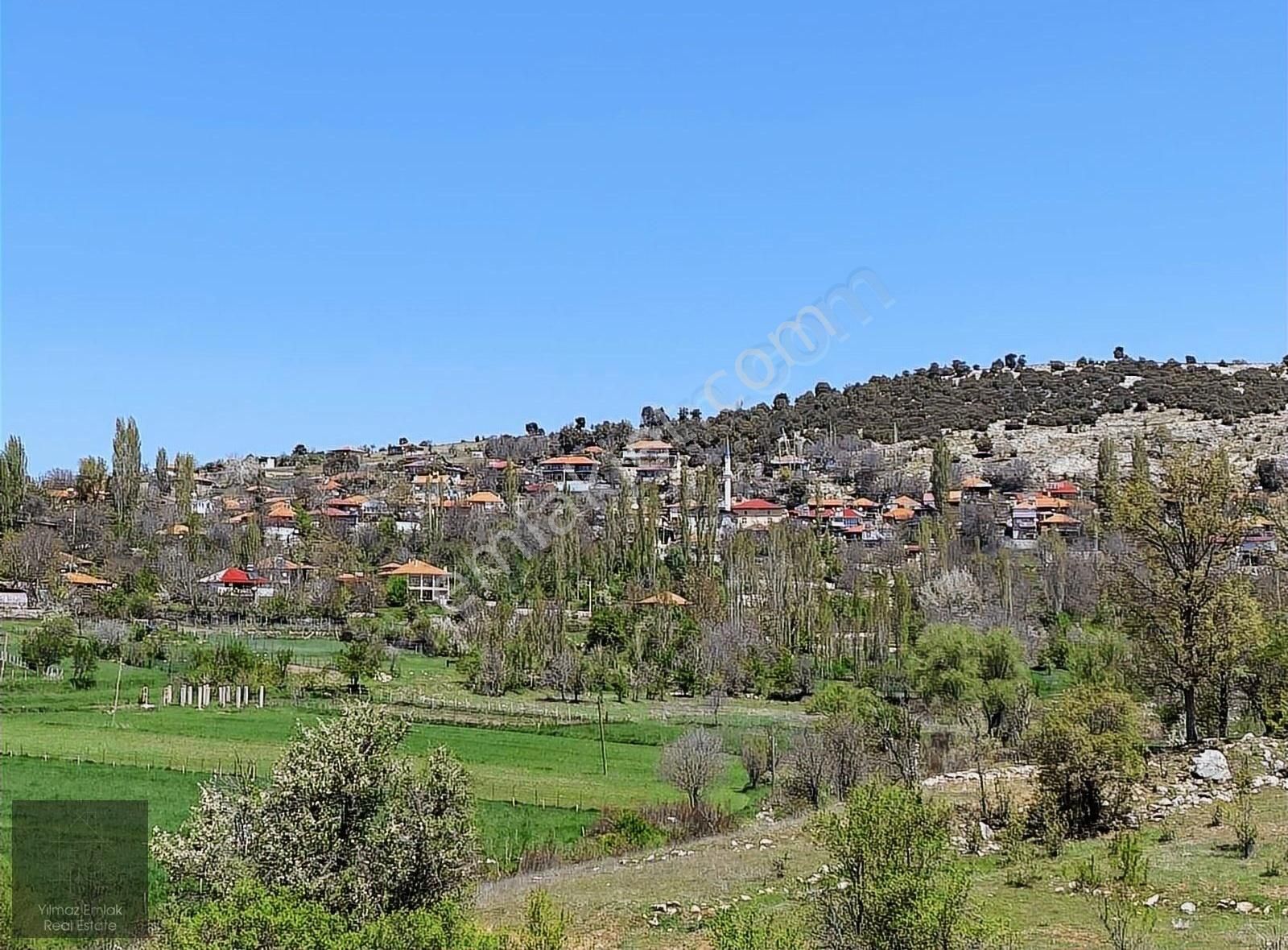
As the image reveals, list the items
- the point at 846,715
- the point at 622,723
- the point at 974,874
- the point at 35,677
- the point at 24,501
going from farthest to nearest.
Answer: the point at 24,501 → the point at 35,677 → the point at 622,723 → the point at 846,715 → the point at 974,874

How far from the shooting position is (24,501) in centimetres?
7806

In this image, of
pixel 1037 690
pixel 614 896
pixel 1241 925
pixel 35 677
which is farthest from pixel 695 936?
pixel 35 677

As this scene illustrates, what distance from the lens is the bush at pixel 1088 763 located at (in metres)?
16.9

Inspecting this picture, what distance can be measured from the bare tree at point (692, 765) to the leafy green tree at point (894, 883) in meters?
14.1

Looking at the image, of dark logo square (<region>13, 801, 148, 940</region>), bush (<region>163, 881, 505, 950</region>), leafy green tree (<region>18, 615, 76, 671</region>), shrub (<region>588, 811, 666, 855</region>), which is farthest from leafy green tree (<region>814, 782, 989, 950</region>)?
leafy green tree (<region>18, 615, 76, 671</region>)

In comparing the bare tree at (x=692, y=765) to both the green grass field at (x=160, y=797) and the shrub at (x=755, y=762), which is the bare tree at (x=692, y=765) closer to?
the shrub at (x=755, y=762)

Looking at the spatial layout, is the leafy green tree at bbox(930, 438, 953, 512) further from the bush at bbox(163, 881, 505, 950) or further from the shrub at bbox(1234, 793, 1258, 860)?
the bush at bbox(163, 881, 505, 950)

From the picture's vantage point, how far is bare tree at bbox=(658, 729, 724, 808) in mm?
26250

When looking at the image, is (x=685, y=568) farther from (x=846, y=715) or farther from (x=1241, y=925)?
(x=1241, y=925)

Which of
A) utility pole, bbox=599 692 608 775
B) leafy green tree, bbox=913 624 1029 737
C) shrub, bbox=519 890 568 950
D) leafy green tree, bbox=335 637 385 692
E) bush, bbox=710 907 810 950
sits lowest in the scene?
utility pole, bbox=599 692 608 775

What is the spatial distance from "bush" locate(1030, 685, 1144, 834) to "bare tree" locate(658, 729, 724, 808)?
368 inches

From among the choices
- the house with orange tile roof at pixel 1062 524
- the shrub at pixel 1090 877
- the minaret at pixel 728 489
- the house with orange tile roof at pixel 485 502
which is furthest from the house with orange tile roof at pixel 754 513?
the shrub at pixel 1090 877

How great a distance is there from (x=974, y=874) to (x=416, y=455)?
4248 inches

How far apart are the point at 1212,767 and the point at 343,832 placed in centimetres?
1337
